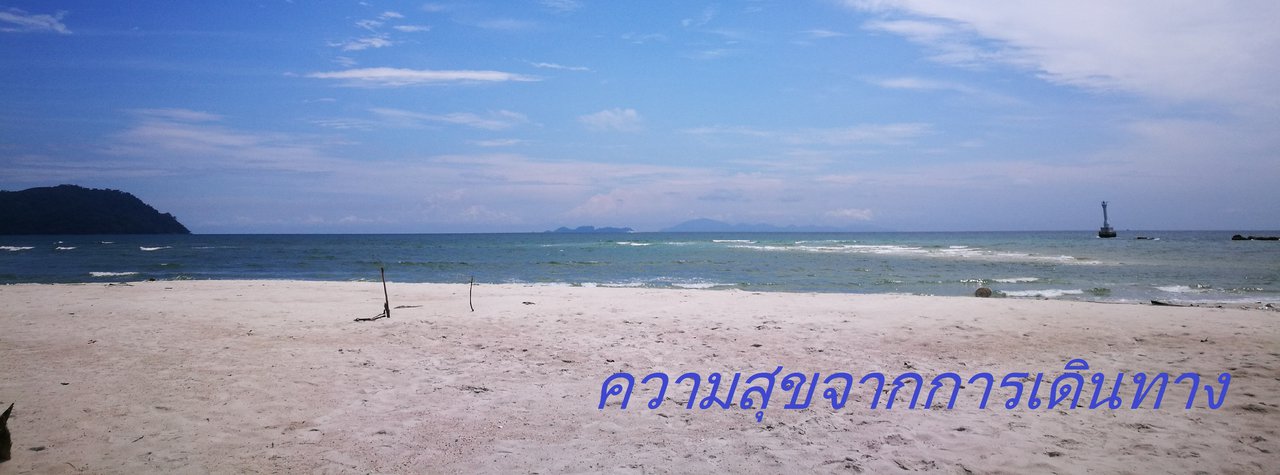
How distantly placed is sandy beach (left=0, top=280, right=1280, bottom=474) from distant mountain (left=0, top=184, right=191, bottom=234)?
6399 inches

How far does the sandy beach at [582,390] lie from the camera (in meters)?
4.29

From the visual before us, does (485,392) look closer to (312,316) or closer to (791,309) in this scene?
(312,316)

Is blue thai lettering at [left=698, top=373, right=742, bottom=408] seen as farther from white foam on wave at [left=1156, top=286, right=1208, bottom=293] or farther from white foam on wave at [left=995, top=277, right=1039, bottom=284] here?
white foam on wave at [left=995, top=277, right=1039, bottom=284]

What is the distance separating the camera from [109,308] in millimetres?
10922

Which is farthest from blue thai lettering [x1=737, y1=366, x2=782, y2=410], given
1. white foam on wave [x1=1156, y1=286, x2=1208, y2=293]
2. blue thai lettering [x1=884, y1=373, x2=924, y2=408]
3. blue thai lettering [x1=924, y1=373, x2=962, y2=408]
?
white foam on wave [x1=1156, y1=286, x2=1208, y2=293]

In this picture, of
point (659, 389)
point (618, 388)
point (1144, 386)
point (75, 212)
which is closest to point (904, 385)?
point (1144, 386)

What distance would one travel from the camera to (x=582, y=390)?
6.00m

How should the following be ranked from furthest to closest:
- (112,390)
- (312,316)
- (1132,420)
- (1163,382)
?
(312,316), (1163,382), (112,390), (1132,420)

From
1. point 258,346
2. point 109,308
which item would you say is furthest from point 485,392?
point 109,308

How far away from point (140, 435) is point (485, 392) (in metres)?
2.63

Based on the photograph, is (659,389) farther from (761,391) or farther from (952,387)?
(952,387)

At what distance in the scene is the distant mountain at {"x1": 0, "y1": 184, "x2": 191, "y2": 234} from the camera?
126625 mm

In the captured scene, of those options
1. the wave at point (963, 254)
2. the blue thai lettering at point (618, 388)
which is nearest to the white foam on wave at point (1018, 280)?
the wave at point (963, 254)

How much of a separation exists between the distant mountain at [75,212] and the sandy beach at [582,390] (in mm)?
162547
